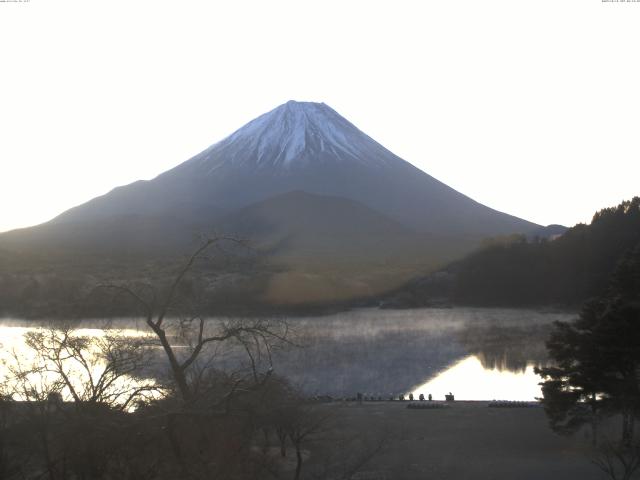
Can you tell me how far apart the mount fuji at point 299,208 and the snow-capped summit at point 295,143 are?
0.40 feet

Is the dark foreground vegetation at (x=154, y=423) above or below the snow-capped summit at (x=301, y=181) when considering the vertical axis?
below

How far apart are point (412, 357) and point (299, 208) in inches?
1734

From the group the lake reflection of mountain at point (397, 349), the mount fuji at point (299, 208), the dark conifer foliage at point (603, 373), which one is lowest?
the lake reflection of mountain at point (397, 349)

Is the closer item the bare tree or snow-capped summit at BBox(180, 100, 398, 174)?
the bare tree

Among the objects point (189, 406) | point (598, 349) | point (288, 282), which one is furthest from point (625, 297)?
point (288, 282)

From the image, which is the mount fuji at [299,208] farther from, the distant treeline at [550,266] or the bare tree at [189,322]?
the bare tree at [189,322]

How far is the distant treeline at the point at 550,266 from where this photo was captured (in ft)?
142

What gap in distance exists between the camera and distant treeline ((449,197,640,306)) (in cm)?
4325

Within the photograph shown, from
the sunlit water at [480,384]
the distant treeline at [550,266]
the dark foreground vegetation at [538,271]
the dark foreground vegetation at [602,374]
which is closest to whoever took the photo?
the dark foreground vegetation at [602,374]

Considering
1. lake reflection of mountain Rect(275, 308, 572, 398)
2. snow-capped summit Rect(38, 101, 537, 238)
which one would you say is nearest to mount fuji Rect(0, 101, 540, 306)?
snow-capped summit Rect(38, 101, 537, 238)

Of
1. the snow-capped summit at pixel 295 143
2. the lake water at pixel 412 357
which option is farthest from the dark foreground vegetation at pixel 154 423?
the snow-capped summit at pixel 295 143

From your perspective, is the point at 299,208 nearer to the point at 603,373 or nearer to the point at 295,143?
the point at 295,143

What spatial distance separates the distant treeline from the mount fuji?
4209 mm

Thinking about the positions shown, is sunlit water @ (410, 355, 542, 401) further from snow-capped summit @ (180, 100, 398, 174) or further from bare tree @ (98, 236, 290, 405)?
snow-capped summit @ (180, 100, 398, 174)
